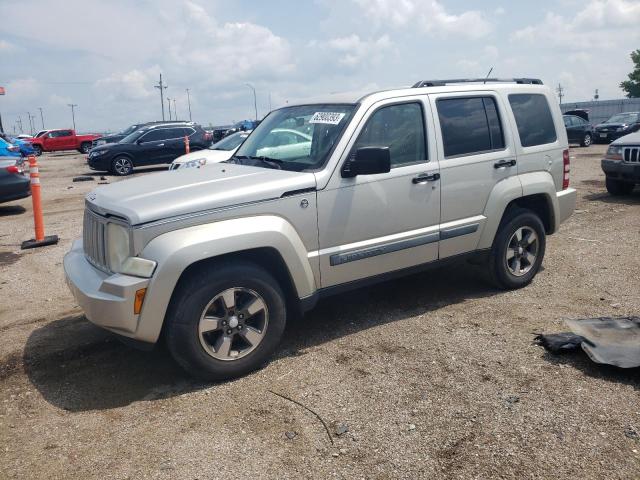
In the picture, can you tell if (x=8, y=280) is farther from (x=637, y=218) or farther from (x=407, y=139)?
(x=637, y=218)

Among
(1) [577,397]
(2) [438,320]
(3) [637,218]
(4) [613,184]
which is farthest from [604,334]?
(4) [613,184]

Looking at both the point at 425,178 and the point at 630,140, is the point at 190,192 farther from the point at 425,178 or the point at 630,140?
the point at 630,140

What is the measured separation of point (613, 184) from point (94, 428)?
10751mm

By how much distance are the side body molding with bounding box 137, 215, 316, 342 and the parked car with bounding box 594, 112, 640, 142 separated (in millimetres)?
25138

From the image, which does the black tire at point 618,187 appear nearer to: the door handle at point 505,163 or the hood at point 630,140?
the hood at point 630,140

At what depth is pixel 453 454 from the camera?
10.0 ft

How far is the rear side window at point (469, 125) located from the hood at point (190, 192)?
1.48m

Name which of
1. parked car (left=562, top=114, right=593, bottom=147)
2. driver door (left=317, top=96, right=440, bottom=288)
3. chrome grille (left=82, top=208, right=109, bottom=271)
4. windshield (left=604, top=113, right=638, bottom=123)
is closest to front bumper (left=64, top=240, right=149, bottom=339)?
chrome grille (left=82, top=208, right=109, bottom=271)

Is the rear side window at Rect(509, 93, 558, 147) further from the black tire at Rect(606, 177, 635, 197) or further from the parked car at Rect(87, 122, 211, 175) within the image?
the parked car at Rect(87, 122, 211, 175)

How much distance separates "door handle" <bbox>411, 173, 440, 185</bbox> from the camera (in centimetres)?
471

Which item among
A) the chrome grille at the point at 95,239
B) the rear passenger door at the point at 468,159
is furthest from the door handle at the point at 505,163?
the chrome grille at the point at 95,239

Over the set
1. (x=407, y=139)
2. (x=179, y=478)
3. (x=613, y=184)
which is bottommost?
(x=179, y=478)

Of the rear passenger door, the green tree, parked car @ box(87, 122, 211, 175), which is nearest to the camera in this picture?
the rear passenger door

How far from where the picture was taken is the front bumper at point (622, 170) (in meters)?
10.2
